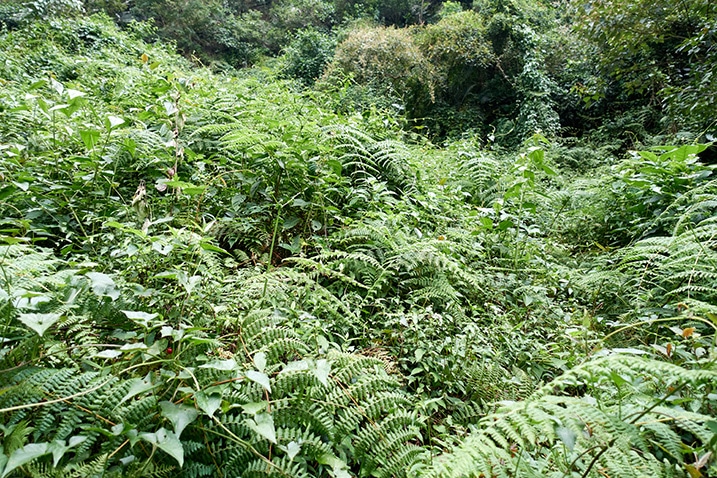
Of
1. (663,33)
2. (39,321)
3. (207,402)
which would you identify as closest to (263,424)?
(207,402)

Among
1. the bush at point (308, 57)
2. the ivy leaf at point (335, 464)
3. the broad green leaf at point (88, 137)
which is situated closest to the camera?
the ivy leaf at point (335, 464)

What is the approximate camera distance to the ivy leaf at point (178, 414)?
34.8 inches

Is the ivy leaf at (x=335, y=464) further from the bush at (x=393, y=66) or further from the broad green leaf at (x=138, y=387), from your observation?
the bush at (x=393, y=66)

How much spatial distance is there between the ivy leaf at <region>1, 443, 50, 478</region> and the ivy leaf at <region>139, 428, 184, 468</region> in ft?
0.61

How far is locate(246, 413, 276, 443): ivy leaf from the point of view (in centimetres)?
91

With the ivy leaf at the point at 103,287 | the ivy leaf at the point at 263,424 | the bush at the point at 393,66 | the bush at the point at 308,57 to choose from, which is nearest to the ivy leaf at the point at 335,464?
the ivy leaf at the point at 263,424

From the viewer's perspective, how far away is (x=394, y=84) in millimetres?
7445

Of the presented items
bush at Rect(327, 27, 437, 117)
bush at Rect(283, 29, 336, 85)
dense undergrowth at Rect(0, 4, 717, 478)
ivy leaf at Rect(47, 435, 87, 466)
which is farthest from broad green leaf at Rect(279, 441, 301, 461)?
bush at Rect(283, 29, 336, 85)

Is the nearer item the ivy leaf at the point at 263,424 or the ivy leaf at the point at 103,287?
the ivy leaf at the point at 263,424

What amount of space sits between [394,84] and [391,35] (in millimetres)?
1095

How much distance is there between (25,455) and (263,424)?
1.63 ft

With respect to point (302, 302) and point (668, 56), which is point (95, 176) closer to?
point (302, 302)

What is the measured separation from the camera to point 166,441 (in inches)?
34.0

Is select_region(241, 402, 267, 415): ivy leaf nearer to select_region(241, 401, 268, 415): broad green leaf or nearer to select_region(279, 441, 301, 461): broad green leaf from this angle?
select_region(241, 401, 268, 415): broad green leaf
